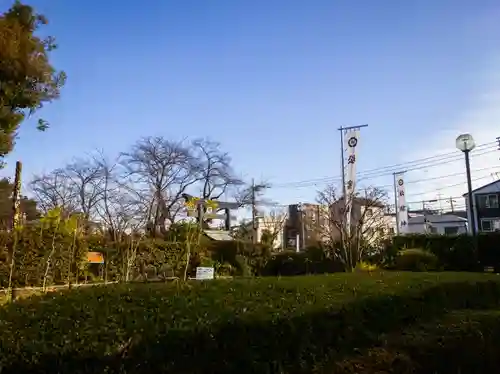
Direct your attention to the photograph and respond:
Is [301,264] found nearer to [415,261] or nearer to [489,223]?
[415,261]

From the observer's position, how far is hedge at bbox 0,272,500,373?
2877 millimetres

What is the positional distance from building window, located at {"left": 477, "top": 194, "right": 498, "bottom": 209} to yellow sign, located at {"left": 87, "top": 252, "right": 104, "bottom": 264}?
32.6m

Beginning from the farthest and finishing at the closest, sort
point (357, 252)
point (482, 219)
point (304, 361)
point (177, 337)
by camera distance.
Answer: point (482, 219) → point (357, 252) → point (304, 361) → point (177, 337)

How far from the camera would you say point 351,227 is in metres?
15.3

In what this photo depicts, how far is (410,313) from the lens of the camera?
505 centimetres

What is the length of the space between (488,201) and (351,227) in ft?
87.3

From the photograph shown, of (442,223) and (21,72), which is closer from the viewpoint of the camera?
(21,72)

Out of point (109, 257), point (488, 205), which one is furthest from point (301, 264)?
point (488, 205)

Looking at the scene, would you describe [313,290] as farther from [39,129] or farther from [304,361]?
[39,129]

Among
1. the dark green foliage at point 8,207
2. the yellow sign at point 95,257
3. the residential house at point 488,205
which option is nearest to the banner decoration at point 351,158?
the yellow sign at point 95,257

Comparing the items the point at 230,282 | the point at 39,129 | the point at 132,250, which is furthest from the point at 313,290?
the point at 132,250

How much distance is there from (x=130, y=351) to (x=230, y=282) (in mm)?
2334

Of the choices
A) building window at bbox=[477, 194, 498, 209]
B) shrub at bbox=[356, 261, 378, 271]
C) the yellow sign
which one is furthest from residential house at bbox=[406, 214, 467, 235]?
the yellow sign

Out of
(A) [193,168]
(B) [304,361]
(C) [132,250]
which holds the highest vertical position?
(A) [193,168]
